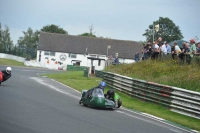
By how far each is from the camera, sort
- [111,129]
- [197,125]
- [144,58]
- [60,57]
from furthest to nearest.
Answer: [60,57] < [144,58] < [197,125] < [111,129]

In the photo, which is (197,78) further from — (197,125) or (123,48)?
(123,48)

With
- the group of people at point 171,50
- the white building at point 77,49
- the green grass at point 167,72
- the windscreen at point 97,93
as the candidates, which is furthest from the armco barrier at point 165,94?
the white building at point 77,49

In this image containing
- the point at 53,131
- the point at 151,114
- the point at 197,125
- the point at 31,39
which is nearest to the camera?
the point at 53,131

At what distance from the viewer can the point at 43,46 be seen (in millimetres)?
88812

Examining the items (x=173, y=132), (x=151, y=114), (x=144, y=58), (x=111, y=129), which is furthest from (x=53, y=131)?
(x=144, y=58)

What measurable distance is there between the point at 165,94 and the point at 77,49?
229ft

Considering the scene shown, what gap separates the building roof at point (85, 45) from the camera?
89.1 metres

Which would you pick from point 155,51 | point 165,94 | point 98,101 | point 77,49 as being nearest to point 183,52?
point 155,51

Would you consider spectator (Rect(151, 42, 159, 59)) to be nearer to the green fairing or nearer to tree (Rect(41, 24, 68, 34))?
the green fairing

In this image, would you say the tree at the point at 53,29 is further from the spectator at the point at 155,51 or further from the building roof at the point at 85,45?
the spectator at the point at 155,51

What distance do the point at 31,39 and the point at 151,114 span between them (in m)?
141

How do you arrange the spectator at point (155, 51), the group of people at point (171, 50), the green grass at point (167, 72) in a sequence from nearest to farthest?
1. the green grass at point (167, 72)
2. the group of people at point (171, 50)
3. the spectator at point (155, 51)

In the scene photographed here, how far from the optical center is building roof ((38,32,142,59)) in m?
89.1

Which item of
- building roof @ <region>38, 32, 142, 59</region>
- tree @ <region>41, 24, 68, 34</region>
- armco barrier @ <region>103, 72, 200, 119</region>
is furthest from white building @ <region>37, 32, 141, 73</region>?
armco barrier @ <region>103, 72, 200, 119</region>
